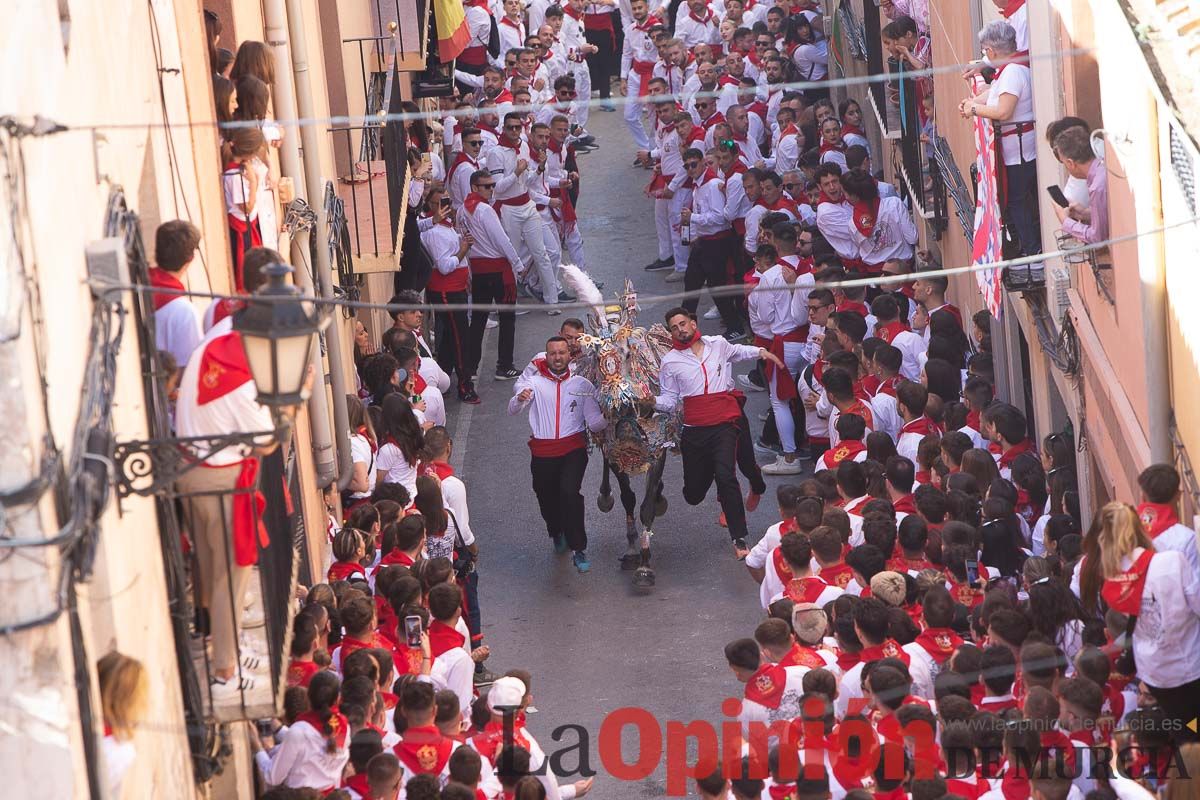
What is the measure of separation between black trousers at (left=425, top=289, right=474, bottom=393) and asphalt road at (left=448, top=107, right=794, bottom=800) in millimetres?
338

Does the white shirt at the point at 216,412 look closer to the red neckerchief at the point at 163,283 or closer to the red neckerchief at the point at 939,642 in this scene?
the red neckerchief at the point at 163,283

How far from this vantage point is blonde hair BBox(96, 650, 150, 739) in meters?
6.33

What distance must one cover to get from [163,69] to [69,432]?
3119 millimetres

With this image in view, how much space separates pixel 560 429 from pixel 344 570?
10.4 feet

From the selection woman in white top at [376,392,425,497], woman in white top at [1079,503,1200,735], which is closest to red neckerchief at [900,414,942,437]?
woman in white top at [376,392,425,497]

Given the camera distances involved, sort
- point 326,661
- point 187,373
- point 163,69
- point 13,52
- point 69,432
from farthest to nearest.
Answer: point 326,661 → point 163,69 → point 187,373 → point 69,432 → point 13,52

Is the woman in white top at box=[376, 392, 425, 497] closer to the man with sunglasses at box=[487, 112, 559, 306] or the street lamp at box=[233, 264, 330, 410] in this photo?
the street lamp at box=[233, 264, 330, 410]

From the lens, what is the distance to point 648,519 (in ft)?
46.9

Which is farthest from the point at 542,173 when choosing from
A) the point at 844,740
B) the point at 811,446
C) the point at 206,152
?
the point at 844,740

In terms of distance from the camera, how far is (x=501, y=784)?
9.26 meters

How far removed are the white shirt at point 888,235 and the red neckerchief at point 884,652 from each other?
7.99 meters

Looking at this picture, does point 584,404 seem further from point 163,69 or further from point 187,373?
point 187,373

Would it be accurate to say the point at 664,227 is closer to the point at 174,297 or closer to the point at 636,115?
the point at 636,115

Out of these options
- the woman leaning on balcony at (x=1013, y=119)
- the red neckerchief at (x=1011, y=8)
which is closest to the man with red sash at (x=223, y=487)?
the woman leaning on balcony at (x=1013, y=119)
